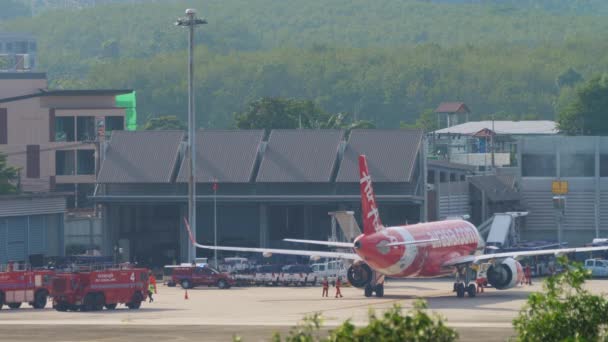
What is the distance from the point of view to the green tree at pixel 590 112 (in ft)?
531

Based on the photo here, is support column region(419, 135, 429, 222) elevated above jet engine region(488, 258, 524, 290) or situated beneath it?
elevated above

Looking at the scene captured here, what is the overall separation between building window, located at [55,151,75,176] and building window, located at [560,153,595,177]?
158ft

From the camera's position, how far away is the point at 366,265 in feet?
242

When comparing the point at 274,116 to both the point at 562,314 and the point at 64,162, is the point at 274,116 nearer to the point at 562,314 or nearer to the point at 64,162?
the point at 64,162

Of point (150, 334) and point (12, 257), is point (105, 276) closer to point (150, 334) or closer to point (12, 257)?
point (150, 334)

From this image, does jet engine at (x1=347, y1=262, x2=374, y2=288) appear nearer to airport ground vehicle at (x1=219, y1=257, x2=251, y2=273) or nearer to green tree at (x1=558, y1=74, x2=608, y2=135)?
airport ground vehicle at (x1=219, y1=257, x2=251, y2=273)

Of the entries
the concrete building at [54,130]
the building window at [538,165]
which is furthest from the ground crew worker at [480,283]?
the concrete building at [54,130]

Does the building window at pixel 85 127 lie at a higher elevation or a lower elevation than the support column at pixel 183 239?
higher

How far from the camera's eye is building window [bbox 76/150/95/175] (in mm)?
125688

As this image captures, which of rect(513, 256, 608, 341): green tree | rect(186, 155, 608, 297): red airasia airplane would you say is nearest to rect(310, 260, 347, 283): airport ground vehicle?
rect(186, 155, 608, 297): red airasia airplane

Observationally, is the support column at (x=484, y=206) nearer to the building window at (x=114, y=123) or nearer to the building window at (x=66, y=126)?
the building window at (x=114, y=123)

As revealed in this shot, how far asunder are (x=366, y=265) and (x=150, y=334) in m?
22.6

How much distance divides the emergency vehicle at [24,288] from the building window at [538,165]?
5238 centimetres

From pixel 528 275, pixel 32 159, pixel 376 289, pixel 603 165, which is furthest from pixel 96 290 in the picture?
pixel 32 159
